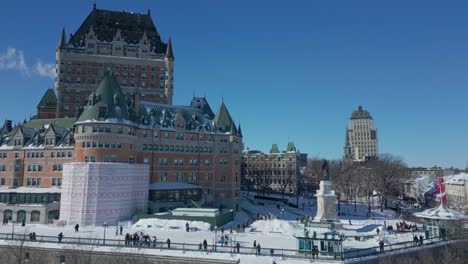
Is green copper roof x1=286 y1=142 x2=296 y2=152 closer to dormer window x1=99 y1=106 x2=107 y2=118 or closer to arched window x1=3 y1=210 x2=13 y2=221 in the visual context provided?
dormer window x1=99 y1=106 x2=107 y2=118

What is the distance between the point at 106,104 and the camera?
64938mm

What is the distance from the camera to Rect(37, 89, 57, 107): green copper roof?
96.1 m

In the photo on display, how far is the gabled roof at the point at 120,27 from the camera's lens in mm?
100062

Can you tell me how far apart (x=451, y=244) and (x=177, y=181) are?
48510 mm

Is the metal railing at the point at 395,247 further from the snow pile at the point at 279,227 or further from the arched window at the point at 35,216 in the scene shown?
the arched window at the point at 35,216

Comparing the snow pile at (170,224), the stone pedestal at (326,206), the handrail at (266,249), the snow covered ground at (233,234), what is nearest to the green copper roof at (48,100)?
the snow covered ground at (233,234)

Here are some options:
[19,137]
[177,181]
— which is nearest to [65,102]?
[19,137]

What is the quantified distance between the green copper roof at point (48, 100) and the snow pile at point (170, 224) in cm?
5262

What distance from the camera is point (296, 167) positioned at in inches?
5266

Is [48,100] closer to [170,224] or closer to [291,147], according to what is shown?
[170,224]

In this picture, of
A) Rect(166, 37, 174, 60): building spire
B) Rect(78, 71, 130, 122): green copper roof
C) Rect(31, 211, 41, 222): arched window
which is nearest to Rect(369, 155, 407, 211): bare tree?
Rect(166, 37, 174, 60): building spire

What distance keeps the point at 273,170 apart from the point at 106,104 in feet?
274

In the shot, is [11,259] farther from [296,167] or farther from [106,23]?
[296,167]

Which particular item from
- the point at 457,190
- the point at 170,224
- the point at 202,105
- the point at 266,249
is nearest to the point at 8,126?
the point at 202,105
